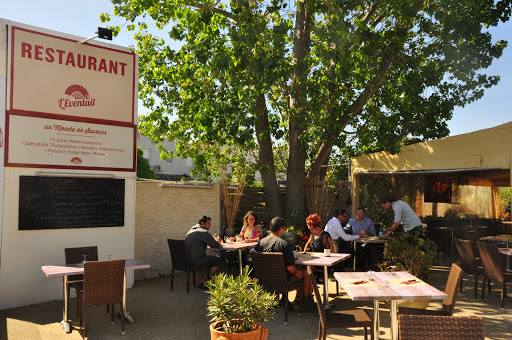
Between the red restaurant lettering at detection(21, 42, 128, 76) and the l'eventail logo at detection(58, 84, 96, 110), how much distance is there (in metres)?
0.37

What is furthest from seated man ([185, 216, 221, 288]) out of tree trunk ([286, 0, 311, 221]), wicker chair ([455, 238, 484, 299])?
wicker chair ([455, 238, 484, 299])

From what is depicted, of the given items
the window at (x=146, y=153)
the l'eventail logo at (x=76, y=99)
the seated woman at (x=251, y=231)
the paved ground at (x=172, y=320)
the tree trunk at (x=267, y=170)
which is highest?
the window at (x=146, y=153)

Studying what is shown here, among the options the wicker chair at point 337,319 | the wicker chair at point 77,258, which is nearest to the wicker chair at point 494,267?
the wicker chair at point 337,319

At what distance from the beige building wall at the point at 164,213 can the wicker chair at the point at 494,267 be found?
5.10 m

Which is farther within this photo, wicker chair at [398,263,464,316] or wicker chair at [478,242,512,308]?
wicker chair at [478,242,512,308]

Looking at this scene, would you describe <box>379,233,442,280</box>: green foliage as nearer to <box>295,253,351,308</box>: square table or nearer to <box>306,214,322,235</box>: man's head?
<box>295,253,351,308</box>: square table

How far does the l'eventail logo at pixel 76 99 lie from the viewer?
7.37m

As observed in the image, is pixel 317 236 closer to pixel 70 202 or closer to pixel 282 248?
pixel 282 248

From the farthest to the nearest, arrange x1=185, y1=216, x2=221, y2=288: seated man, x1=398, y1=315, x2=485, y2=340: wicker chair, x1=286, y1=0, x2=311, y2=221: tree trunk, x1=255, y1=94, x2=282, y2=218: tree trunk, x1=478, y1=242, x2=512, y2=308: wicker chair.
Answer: x1=255, y1=94, x2=282, y2=218: tree trunk → x1=286, y1=0, x2=311, y2=221: tree trunk → x1=185, y1=216, x2=221, y2=288: seated man → x1=478, y1=242, x2=512, y2=308: wicker chair → x1=398, y1=315, x2=485, y2=340: wicker chair

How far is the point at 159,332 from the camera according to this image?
18.1 ft

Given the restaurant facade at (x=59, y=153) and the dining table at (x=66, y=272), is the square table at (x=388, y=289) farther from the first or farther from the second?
the restaurant facade at (x=59, y=153)

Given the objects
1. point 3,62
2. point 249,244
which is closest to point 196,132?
point 249,244

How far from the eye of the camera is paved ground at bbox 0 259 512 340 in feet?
17.8

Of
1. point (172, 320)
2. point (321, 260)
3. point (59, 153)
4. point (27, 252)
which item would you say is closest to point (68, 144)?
point (59, 153)
